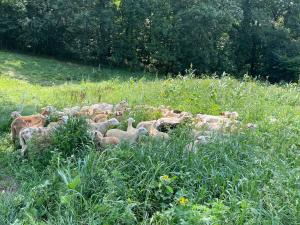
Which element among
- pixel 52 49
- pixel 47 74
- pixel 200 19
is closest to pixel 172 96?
pixel 47 74

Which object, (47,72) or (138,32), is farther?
(138,32)

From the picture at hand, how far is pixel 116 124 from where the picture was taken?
485 cm

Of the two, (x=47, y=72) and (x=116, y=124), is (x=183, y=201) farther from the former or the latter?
(x=47, y=72)

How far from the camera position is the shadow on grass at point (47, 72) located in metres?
13.6

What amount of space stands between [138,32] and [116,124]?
16.0m

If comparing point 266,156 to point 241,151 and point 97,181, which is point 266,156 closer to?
point 241,151

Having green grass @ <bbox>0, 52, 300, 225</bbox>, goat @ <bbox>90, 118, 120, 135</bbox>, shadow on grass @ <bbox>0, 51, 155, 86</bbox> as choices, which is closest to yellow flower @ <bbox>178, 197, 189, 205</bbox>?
green grass @ <bbox>0, 52, 300, 225</bbox>

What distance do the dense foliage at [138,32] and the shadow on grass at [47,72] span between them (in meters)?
1.98

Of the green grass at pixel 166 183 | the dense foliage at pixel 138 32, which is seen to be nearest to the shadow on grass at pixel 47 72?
the dense foliage at pixel 138 32

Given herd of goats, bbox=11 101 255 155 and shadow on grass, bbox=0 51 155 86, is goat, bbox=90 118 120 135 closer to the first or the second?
herd of goats, bbox=11 101 255 155

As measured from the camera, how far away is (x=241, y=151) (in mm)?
3844

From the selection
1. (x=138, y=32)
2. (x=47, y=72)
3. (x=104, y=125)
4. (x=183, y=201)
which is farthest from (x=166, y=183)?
(x=138, y=32)

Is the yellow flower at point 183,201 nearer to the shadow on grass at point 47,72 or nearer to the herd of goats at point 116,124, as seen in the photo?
the herd of goats at point 116,124

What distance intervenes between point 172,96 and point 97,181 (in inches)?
155
